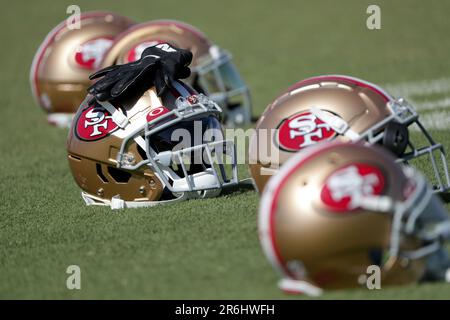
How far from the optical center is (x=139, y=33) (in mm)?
7945

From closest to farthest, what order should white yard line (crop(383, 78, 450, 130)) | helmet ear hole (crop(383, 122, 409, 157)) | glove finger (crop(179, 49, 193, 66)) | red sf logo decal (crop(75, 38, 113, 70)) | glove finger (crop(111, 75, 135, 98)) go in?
helmet ear hole (crop(383, 122, 409, 157)), glove finger (crop(111, 75, 135, 98)), glove finger (crop(179, 49, 193, 66)), white yard line (crop(383, 78, 450, 130)), red sf logo decal (crop(75, 38, 113, 70))

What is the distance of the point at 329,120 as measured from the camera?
4875mm

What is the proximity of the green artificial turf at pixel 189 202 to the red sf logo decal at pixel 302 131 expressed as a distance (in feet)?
1.90

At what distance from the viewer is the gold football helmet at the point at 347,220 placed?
3.75m

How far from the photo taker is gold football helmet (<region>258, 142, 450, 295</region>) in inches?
148

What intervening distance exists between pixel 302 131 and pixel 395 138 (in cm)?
54

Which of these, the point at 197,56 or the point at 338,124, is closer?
the point at 338,124

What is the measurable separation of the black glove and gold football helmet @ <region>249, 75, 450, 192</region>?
78 centimetres

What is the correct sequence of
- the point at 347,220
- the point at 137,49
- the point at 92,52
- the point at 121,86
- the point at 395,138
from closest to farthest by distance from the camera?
the point at 347,220 → the point at 395,138 → the point at 121,86 → the point at 137,49 → the point at 92,52

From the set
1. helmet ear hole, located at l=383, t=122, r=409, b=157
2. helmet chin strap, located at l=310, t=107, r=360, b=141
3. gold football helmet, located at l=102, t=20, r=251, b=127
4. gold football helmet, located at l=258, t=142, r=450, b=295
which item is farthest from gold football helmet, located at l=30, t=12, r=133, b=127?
gold football helmet, located at l=258, t=142, r=450, b=295

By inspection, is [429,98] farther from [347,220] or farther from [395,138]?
[347,220]

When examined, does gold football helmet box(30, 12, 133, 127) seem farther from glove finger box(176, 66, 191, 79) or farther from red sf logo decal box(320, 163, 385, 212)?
red sf logo decal box(320, 163, 385, 212)

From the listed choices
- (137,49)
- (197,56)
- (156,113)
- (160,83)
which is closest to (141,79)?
(160,83)

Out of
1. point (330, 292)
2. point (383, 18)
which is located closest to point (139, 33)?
point (330, 292)
